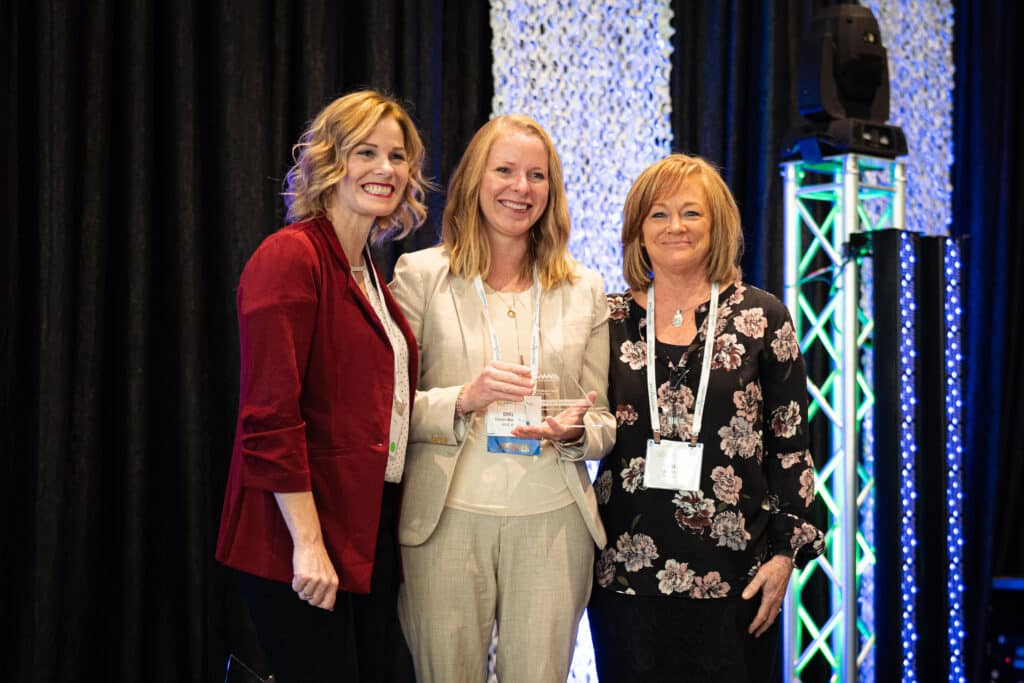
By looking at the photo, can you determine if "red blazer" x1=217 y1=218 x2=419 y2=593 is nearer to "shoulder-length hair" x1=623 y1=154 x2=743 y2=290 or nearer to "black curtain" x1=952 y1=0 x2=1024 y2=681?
"shoulder-length hair" x1=623 y1=154 x2=743 y2=290

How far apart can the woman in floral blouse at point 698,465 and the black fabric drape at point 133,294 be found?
1.26 meters

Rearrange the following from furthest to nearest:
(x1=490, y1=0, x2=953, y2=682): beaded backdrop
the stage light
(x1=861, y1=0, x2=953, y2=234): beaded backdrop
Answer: (x1=861, y1=0, x2=953, y2=234): beaded backdrop < (x1=490, y1=0, x2=953, y2=682): beaded backdrop < the stage light

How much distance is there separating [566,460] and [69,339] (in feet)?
4.70

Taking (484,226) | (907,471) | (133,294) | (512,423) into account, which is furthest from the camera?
(907,471)

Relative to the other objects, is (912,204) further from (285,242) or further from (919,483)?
(285,242)

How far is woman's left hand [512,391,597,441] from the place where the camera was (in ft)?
7.17

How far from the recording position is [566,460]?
229cm

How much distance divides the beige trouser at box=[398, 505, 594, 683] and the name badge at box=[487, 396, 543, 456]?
0.15m

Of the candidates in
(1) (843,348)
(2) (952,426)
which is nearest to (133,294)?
(1) (843,348)

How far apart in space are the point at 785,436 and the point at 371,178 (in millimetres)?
1090

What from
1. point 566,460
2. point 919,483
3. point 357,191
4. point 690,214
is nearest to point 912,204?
point 919,483

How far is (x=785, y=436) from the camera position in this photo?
2402 millimetres

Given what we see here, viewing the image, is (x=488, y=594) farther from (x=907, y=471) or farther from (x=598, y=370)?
(x=907, y=471)


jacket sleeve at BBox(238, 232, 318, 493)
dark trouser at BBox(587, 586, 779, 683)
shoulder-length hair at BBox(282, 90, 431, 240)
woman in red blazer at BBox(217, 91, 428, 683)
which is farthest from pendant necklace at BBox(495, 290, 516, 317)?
dark trouser at BBox(587, 586, 779, 683)
